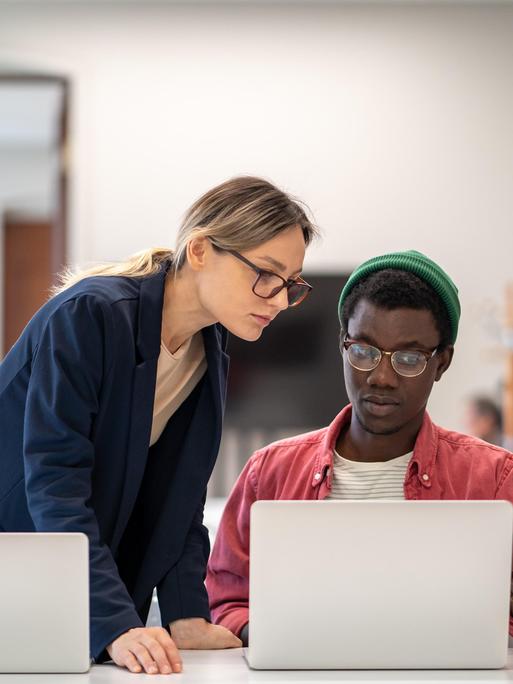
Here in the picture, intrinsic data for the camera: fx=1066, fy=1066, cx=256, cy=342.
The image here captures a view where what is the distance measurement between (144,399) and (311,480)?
340 millimetres

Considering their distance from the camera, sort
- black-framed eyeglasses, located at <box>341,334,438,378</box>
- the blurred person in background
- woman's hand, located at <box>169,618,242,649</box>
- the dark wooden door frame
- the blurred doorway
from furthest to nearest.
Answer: the blurred doorway, the dark wooden door frame, the blurred person in background, black-framed eyeglasses, located at <box>341,334,438,378</box>, woman's hand, located at <box>169,618,242,649</box>

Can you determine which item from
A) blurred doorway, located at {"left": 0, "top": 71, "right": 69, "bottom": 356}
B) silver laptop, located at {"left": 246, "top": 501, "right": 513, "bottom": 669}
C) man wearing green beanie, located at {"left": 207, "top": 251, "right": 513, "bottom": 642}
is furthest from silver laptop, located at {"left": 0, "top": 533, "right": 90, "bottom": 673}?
blurred doorway, located at {"left": 0, "top": 71, "right": 69, "bottom": 356}

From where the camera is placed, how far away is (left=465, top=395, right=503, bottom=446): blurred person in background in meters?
4.60

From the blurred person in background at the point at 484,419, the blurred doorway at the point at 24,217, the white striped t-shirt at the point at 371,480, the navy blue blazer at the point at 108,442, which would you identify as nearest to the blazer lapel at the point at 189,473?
the navy blue blazer at the point at 108,442

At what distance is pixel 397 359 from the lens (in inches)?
66.9

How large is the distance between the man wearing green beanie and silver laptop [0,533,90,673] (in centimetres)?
45

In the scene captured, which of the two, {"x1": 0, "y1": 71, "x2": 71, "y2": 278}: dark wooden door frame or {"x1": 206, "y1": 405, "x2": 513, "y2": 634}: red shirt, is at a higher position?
{"x1": 0, "y1": 71, "x2": 71, "y2": 278}: dark wooden door frame

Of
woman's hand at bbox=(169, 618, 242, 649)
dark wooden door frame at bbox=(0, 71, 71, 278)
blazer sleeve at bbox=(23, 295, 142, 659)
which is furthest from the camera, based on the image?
dark wooden door frame at bbox=(0, 71, 71, 278)

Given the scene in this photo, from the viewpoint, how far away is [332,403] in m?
4.82

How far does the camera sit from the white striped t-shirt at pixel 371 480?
5.74 ft

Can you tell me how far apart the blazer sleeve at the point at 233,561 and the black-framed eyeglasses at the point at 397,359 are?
→ 29cm

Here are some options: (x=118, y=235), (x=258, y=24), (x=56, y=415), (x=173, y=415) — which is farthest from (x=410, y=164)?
(x=56, y=415)

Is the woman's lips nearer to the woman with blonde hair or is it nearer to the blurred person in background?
the woman with blonde hair

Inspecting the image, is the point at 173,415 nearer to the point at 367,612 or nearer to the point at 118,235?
the point at 367,612
